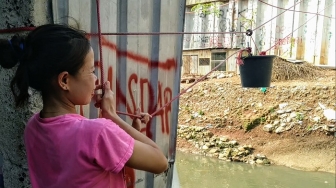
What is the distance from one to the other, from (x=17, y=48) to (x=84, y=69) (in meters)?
0.22

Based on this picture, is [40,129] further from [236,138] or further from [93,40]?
[236,138]

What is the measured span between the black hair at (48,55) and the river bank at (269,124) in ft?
23.3

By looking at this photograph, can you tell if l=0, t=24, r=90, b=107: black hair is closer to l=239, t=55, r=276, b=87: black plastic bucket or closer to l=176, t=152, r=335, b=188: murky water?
l=239, t=55, r=276, b=87: black plastic bucket

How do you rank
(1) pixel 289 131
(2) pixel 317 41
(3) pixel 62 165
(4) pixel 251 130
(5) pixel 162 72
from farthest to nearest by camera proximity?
(2) pixel 317 41 → (4) pixel 251 130 → (1) pixel 289 131 → (5) pixel 162 72 → (3) pixel 62 165

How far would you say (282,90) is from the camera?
912cm

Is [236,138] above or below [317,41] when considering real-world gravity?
below

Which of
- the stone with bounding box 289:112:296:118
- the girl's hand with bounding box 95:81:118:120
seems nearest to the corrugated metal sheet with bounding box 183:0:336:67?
the stone with bounding box 289:112:296:118

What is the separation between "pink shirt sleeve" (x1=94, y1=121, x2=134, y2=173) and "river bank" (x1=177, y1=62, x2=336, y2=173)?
7008 millimetres

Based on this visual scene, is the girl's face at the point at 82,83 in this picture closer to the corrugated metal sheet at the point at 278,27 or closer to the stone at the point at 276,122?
the stone at the point at 276,122

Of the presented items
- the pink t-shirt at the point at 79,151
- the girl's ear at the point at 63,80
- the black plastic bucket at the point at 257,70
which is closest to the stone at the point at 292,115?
the black plastic bucket at the point at 257,70

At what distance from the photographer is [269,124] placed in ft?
27.5

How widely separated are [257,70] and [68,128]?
6.31 ft

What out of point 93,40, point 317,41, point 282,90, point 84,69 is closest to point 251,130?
point 282,90

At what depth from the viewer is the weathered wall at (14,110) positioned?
1428mm
